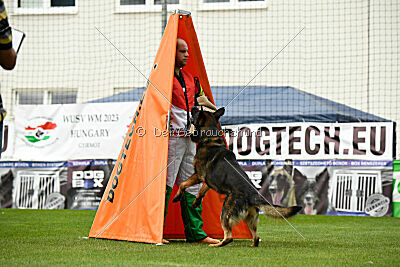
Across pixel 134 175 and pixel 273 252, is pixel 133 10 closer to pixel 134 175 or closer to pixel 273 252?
pixel 134 175

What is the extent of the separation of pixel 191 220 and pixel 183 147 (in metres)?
0.70

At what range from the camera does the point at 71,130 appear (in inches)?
446

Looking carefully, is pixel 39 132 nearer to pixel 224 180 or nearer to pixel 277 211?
pixel 224 180

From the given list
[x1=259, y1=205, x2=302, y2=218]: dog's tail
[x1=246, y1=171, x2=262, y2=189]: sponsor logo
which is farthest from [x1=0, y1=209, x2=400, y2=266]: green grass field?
[x1=246, y1=171, x2=262, y2=189]: sponsor logo

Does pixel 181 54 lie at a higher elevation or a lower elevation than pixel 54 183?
higher

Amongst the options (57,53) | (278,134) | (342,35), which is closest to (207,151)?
(278,134)

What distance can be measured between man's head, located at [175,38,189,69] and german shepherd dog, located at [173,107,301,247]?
0.56m

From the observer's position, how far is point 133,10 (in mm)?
14344

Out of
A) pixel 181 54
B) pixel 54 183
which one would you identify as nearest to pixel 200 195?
pixel 181 54

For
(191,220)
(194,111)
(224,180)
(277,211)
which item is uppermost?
(194,111)

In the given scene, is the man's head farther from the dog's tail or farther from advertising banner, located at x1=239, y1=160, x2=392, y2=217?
advertising banner, located at x1=239, y1=160, x2=392, y2=217

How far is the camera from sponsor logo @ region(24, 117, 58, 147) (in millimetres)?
11469

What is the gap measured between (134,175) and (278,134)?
221 inches

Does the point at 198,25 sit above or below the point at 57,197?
above
